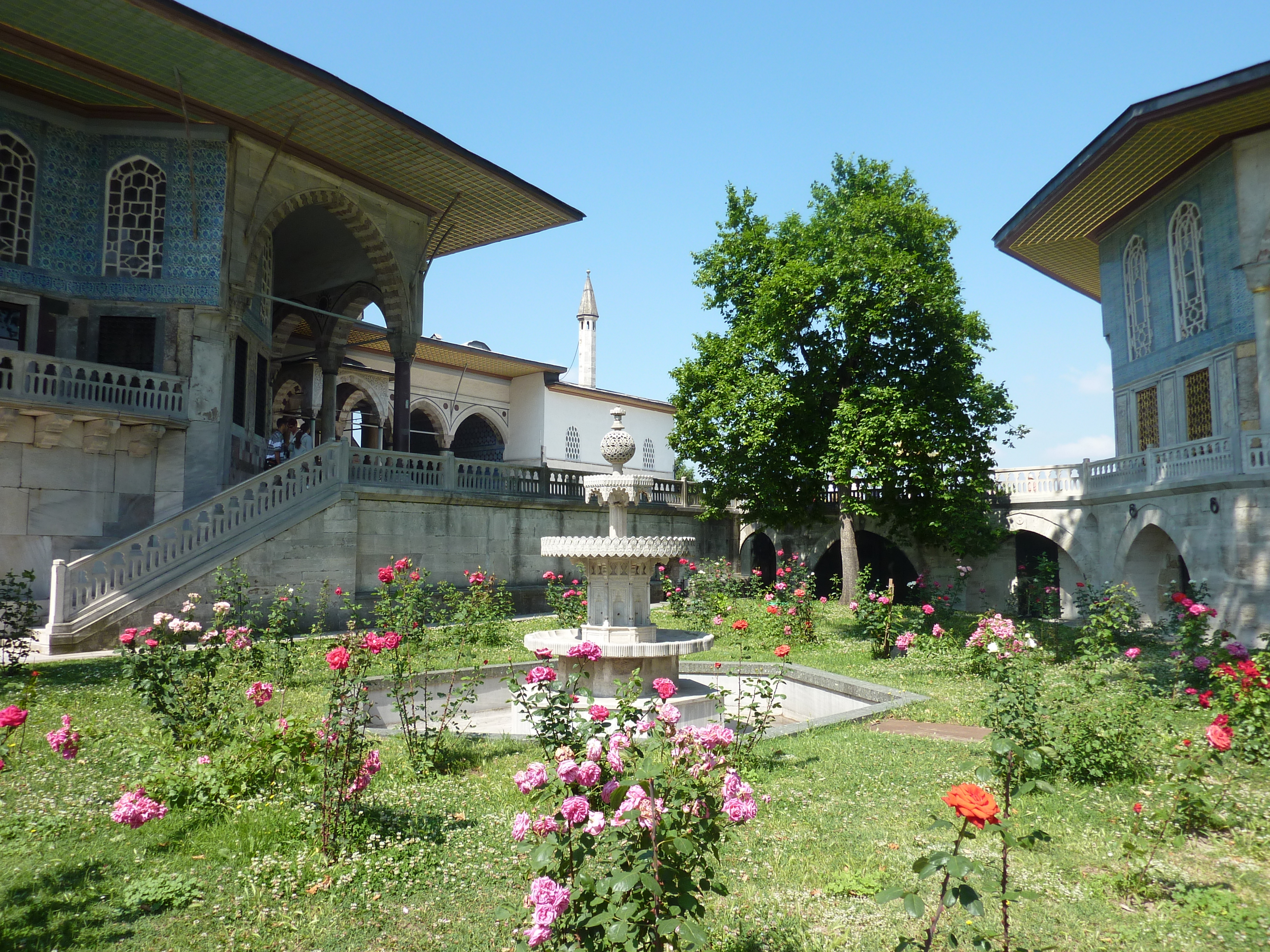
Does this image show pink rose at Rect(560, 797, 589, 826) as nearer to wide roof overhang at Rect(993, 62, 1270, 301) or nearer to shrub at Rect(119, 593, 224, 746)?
shrub at Rect(119, 593, 224, 746)

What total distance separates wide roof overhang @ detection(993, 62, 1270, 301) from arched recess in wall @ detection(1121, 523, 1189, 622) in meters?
7.90

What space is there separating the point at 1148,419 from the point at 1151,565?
382 cm

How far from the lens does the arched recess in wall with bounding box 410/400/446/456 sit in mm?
26584

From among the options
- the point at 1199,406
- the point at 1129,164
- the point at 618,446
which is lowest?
the point at 618,446

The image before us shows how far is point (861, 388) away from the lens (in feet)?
54.4

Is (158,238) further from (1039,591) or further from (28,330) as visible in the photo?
(1039,591)

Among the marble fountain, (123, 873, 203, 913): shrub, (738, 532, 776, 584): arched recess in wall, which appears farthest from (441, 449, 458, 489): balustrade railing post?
(123, 873, 203, 913): shrub

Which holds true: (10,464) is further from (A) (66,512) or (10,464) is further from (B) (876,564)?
(B) (876,564)

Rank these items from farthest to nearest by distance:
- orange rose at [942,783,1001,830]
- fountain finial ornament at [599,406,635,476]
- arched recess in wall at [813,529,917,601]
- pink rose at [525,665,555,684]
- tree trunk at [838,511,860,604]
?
arched recess in wall at [813,529,917,601], tree trunk at [838,511,860,604], fountain finial ornament at [599,406,635,476], pink rose at [525,665,555,684], orange rose at [942,783,1001,830]

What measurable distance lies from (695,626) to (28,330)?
12.5 meters

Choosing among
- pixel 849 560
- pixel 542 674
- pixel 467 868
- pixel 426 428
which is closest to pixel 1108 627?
pixel 542 674

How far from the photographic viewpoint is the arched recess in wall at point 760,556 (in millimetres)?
23812

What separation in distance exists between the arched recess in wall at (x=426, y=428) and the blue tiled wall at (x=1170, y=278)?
19569mm

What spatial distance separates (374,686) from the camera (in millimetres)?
9359
